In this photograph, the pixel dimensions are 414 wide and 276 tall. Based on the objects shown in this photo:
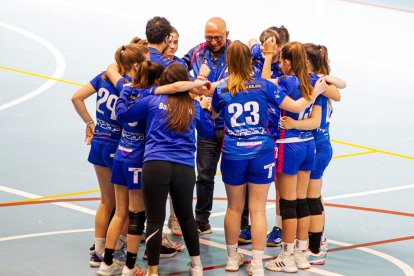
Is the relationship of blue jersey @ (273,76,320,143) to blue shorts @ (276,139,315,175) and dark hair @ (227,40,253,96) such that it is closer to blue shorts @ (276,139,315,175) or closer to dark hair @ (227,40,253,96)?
blue shorts @ (276,139,315,175)

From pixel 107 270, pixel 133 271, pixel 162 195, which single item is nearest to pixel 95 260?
pixel 107 270

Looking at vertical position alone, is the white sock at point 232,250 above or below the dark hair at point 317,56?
below

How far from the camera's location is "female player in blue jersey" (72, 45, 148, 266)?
29.9ft

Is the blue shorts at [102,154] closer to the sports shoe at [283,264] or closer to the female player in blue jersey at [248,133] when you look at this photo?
the female player in blue jersey at [248,133]

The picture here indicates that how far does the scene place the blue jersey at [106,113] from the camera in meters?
9.13

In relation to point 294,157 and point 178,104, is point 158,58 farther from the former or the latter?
point 294,157

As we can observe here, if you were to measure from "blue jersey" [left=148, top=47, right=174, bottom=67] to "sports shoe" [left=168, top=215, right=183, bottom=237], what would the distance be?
198cm

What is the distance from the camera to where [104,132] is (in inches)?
365

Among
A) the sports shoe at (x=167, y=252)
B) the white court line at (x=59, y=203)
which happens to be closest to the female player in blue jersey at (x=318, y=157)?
the sports shoe at (x=167, y=252)

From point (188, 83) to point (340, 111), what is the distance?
906 cm

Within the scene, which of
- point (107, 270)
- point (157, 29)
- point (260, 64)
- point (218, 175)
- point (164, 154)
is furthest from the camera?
point (218, 175)

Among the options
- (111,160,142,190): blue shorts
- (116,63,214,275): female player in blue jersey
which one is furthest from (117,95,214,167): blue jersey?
(111,160,142,190): blue shorts

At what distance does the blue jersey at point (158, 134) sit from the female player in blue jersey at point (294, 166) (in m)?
1.15

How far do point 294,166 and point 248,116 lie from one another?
2.46 feet
